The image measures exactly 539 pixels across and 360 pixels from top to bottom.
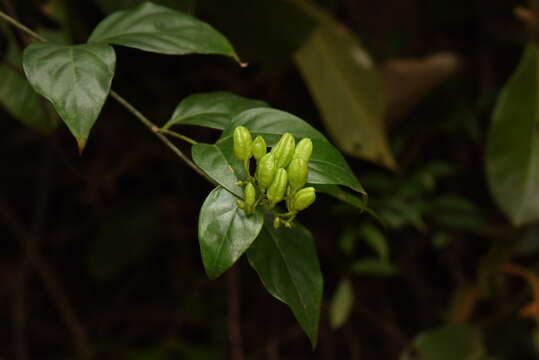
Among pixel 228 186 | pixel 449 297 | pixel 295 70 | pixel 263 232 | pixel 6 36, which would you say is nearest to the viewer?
pixel 228 186

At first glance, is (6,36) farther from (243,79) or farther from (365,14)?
(365,14)

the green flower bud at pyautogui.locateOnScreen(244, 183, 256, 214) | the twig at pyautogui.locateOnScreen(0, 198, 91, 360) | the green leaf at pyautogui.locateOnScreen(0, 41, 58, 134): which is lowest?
the twig at pyautogui.locateOnScreen(0, 198, 91, 360)

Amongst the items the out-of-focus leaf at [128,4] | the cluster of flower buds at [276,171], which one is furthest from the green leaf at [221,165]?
the out-of-focus leaf at [128,4]

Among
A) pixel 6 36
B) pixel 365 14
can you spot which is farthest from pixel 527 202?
pixel 6 36

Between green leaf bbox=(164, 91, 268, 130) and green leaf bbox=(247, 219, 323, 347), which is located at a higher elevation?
green leaf bbox=(164, 91, 268, 130)

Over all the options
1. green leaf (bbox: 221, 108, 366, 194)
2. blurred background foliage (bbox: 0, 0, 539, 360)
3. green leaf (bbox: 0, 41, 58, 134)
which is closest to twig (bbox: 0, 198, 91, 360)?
blurred background foliage (bbox: 0, 0, 539, 360)

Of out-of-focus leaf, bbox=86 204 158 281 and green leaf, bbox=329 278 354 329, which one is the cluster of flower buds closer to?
green leaf, bbox=329 278 354 329

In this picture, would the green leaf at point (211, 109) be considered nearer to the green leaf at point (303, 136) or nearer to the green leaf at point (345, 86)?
the green leaf at point (303, 136)
